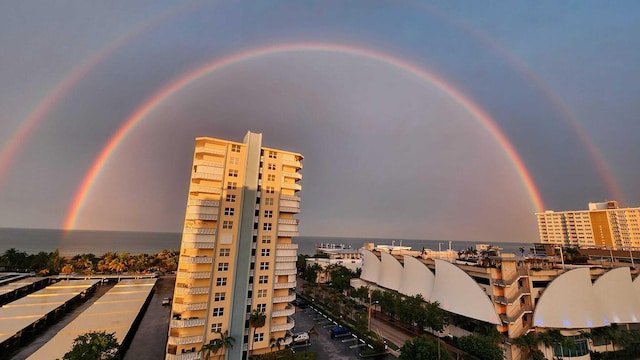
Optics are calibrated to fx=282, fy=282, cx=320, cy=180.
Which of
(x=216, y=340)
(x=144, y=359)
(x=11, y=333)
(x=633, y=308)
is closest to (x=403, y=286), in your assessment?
(x=633, y=308)

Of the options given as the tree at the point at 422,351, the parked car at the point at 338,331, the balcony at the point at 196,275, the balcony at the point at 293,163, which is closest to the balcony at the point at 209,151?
the balcony at the point at 293,163

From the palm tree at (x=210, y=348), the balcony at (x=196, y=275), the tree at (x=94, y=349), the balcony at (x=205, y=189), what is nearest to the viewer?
the tree at (x=94, y=349)

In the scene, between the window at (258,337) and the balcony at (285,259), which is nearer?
the window at (258,337)

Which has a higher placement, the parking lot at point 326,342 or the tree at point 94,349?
the tree at point 94,349

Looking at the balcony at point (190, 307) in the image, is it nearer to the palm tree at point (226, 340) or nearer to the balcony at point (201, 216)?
the palm tree at point (226, 340)

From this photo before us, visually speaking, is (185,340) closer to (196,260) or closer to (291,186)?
(196,260)

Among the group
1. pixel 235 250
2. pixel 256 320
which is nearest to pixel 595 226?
pixel 256 320

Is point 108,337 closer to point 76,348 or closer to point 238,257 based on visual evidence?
point 76,348
